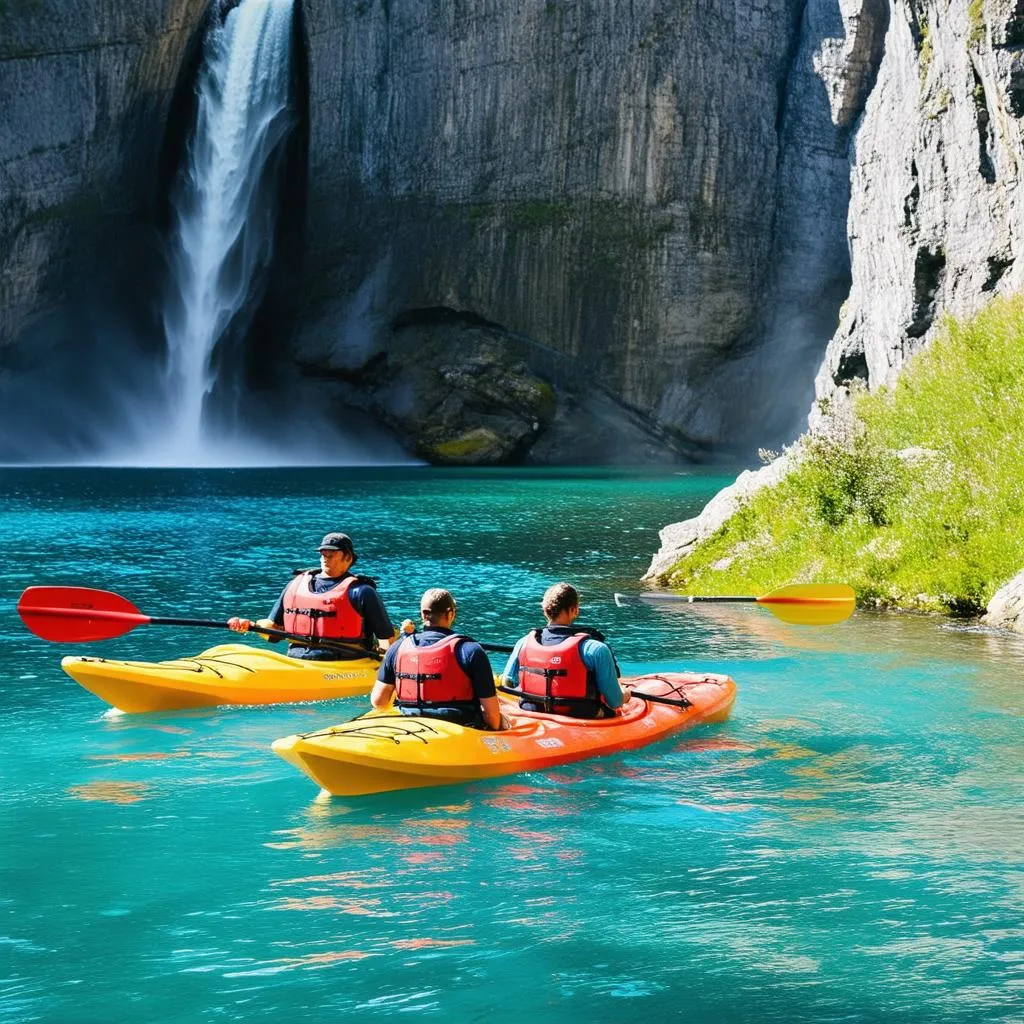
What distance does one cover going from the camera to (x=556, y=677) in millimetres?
11039

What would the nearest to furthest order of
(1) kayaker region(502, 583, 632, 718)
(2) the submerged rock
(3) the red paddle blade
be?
(1) kayaker region(502, 583, 632, 718) < (3) the red paddle blade < (2) the submerged rock

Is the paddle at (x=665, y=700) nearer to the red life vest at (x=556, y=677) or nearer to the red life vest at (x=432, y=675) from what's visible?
the red life vest at (x=556, y=677)

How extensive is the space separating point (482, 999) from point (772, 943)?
5.10 ft

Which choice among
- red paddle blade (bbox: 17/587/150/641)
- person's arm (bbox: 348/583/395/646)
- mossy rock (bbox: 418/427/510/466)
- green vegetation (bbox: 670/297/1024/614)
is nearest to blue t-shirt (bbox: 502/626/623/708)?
person's arm (bbox: 348/583/395/646)

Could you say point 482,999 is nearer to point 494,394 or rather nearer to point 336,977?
point 336,977

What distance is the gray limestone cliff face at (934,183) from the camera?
33.2m

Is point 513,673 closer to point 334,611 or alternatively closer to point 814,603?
point 334,611

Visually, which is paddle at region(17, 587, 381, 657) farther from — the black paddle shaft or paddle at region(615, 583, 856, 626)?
paddle at region(615, 583, 856, 626)

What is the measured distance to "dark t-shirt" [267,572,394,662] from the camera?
13227 millimetres

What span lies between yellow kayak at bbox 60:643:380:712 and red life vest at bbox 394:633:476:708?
3.14 metres

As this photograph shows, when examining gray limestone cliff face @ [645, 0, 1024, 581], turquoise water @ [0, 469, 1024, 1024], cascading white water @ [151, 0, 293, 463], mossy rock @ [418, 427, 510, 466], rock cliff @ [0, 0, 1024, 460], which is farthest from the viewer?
mossy rock @ [418, 427, 510, 466]

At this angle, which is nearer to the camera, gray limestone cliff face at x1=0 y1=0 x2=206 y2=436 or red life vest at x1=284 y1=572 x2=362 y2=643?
red life vest at x1=284 y1=572 x2=362 y2=643

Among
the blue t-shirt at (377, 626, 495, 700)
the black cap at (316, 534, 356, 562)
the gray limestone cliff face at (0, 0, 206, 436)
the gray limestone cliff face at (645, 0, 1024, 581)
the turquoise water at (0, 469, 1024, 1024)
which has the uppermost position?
the gray limestone cliff face at (0, 0, 206, 436)

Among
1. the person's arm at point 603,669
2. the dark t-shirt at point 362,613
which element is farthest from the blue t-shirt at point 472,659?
the dark t-shirt at point 362,613
